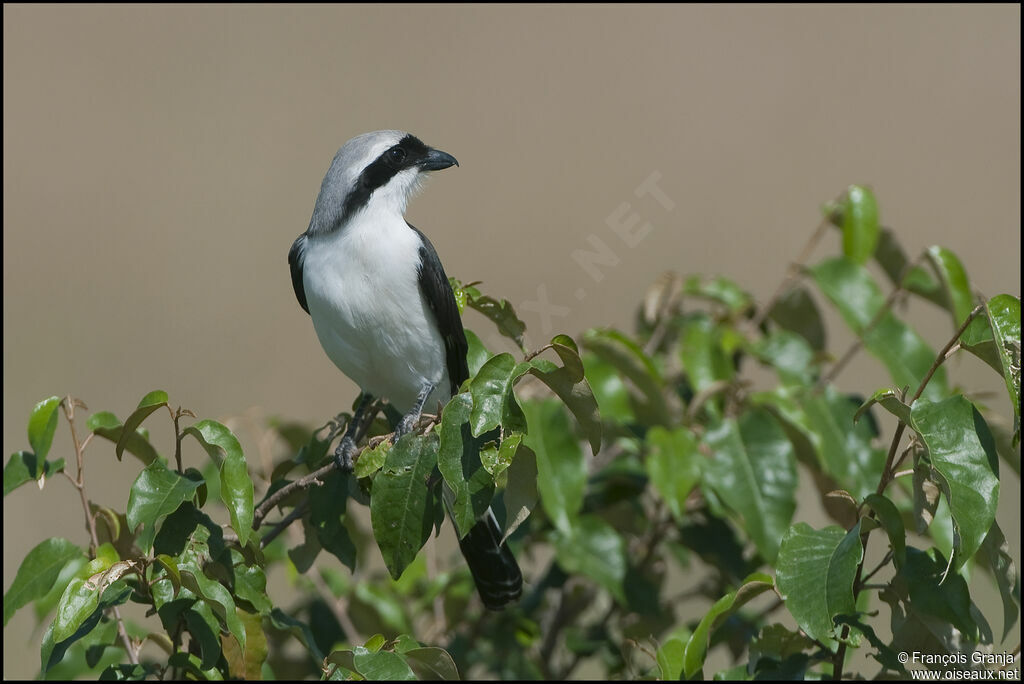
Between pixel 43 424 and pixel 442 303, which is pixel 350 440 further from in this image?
pixel 43 424

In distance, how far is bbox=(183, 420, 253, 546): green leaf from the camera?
277 centimetres

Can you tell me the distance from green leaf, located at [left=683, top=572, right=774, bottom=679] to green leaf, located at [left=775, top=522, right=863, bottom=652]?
13 cm

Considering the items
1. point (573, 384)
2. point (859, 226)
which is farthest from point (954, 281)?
point (573, 384)

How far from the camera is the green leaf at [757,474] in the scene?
148 inches

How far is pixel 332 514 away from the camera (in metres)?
3.25

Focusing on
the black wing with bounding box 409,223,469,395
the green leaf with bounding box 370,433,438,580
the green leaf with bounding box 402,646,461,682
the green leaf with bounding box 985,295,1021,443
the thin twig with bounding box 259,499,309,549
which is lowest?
the green leaf with bounding box 985,295,1021,443

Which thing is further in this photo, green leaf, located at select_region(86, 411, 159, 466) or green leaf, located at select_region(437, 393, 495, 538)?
green leaf, located at select_region(86, 411, 159, 466)

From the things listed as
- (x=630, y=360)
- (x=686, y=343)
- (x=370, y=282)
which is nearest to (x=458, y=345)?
(x=370, y=282)

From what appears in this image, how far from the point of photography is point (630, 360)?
404 cm

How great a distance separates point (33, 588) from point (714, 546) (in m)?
2.51

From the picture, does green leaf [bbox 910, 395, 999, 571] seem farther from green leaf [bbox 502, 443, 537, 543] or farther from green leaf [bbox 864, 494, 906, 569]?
green leaf [bbox 502, 443, 537, 543]

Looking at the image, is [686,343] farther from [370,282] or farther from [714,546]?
[370,282]

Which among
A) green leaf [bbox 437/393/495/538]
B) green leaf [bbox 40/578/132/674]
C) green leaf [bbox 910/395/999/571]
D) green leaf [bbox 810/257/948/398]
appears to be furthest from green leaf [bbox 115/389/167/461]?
green leaf [bbox 810/257/948/398]

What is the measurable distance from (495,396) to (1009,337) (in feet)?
3.78
